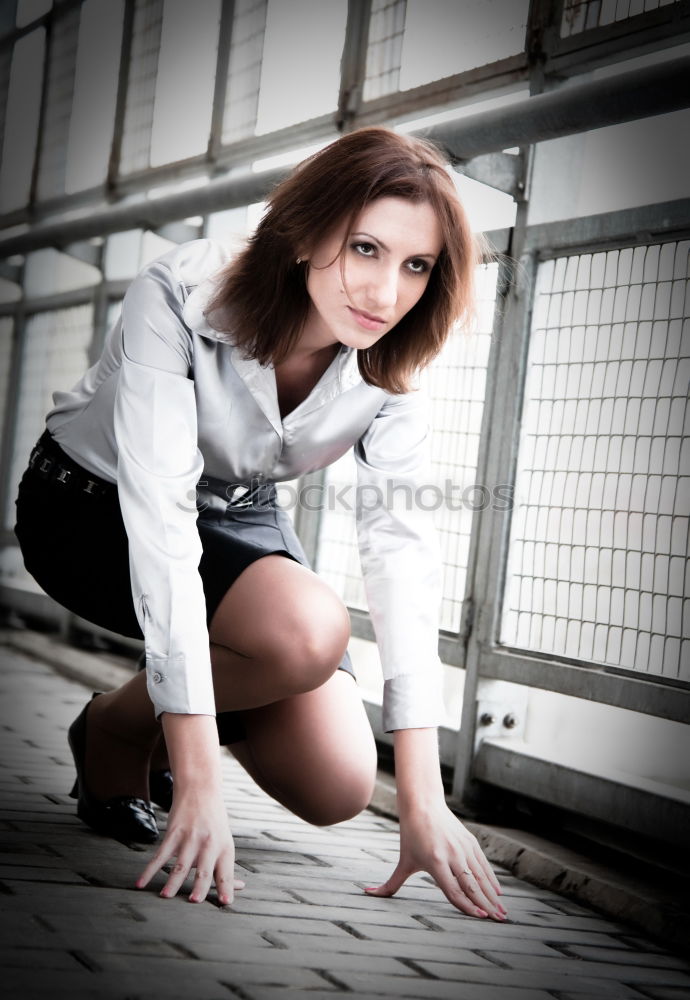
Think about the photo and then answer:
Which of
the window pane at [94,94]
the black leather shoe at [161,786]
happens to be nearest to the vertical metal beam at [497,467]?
the black leather shoe at [161,786]

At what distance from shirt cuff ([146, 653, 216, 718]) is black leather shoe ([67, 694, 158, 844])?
1.49 feet

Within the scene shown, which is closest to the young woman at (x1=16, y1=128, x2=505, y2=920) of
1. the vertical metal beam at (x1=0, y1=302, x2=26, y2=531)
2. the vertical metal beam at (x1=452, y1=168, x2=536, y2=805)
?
the vertical metal beam at (x1=452, y1=168, x2=536, y2=805)

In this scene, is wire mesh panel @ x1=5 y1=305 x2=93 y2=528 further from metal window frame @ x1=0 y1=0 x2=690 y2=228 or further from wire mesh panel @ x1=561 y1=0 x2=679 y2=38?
wire mesh panel @ x1=561 y1=0 x2=679 y2=38

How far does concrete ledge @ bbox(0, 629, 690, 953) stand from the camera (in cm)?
177

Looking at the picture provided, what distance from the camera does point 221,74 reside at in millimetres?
3928

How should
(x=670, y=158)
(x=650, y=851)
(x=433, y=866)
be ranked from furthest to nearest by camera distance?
1. (x=670, y=158)
2. (x=650, y=851)
3. (x=433, y=866)

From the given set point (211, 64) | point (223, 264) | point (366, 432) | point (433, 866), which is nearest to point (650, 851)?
point (433, 866)

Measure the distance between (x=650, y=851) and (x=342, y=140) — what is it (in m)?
1.38

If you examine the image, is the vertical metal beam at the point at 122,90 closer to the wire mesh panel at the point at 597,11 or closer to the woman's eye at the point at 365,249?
the wire mesh panel at the point at 597,11

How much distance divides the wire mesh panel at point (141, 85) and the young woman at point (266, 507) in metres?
2.61

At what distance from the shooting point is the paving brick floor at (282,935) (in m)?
1.23

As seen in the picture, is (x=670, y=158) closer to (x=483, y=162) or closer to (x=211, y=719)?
(x=483, y=162)

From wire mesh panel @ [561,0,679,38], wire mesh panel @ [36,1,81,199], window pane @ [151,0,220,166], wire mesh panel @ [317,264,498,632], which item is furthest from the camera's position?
wire mesh panel @ [36,1,81,199]

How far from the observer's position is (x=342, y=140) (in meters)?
1.78
